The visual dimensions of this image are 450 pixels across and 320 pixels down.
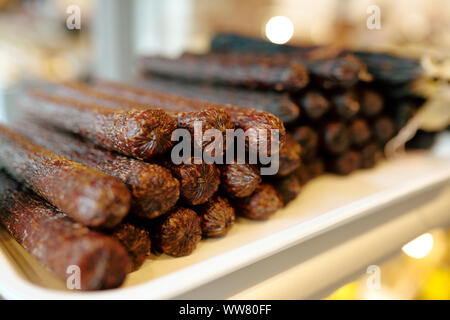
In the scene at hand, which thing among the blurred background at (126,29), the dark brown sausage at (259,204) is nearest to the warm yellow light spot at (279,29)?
the blurred background at (126,29)

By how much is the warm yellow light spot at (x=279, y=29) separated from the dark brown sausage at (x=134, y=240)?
2.81m

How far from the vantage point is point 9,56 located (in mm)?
2820

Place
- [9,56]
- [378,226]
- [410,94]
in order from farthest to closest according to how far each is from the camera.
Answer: [9,56] → [410,94] → [378,226]

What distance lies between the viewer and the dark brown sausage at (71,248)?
0.61m

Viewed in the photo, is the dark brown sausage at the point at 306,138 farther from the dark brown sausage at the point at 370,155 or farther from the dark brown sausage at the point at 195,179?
the dark brown sausage at the point at 195,179

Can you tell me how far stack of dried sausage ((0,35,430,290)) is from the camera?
659mm

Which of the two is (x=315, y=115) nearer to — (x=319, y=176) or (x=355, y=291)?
(x=319, y=176)

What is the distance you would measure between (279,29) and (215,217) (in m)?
2.87

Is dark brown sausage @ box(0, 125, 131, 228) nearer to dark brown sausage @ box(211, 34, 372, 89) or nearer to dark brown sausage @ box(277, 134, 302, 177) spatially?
dark brown sausage @ box(277, 134, 302, 177)

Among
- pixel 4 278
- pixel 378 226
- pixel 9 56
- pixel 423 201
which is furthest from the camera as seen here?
pixel 9 56

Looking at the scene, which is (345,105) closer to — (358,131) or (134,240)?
(358,131)

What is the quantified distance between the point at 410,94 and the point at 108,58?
85.9 inches

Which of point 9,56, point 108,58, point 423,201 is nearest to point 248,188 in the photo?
point 423,201

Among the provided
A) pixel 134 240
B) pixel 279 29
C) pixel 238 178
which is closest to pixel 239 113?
pixel 238 178
